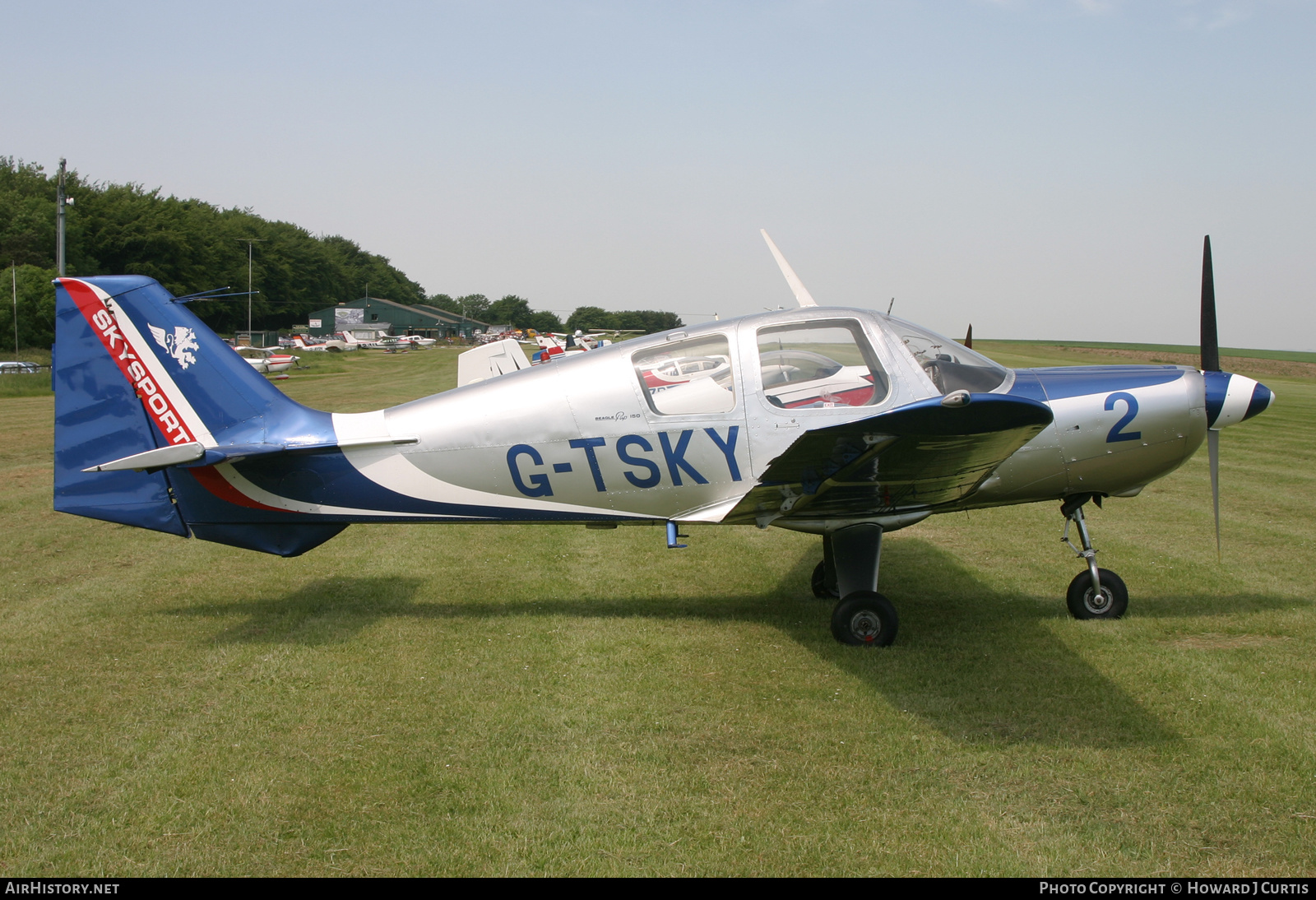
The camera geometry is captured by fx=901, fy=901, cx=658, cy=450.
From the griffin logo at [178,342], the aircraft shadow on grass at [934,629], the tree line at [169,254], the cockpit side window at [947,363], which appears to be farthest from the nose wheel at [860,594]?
the tree line at [169,254]

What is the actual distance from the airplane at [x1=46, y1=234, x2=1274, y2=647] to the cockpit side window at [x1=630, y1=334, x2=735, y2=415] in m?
0.01

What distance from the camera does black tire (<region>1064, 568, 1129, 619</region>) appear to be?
6.37 metres

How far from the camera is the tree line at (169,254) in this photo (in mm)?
62562

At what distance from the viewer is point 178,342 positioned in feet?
20.6

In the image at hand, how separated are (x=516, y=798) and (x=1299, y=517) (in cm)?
960

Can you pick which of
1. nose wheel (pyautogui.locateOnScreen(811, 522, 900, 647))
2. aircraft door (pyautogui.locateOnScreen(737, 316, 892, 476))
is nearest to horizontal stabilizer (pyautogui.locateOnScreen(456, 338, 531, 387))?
aircraft door (pyautogui.locateOnScreen(737, 316, 892, 476))

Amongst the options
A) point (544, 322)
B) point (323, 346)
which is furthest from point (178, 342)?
point (544, 322)

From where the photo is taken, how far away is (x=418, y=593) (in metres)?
7.19

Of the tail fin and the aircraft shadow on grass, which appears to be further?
the tail fin

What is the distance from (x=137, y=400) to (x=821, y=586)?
5161mm

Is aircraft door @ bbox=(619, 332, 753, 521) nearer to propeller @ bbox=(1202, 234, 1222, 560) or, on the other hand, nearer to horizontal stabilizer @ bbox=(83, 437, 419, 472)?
horizontal stabilizer @ bbox=(83, 437, 419, 472)

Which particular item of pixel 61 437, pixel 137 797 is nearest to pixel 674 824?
pixel 137 797

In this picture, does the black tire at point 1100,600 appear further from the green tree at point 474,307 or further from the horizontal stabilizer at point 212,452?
the green tree at point 474,307
